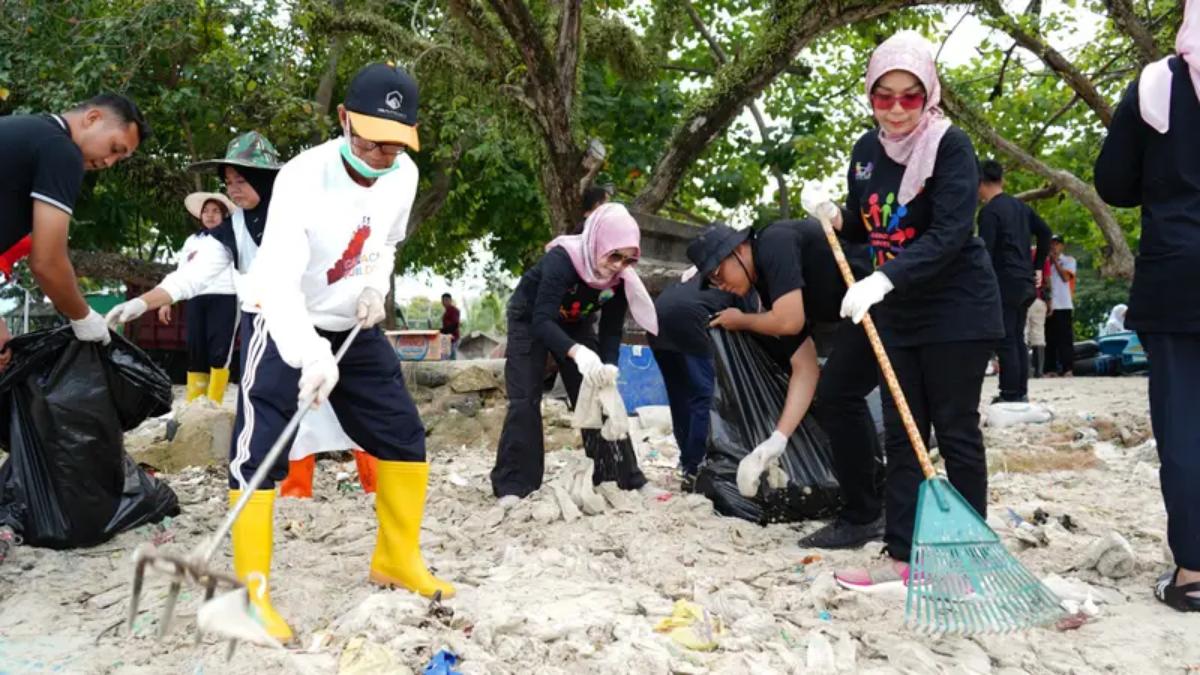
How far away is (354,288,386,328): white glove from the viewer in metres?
2.99

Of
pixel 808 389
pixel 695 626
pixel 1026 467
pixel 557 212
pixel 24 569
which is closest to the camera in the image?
pixel 695 626

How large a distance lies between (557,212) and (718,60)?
5.57 meters

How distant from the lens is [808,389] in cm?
405

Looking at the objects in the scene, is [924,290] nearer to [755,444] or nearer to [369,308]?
[755,444]

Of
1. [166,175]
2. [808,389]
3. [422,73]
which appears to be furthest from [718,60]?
[808,389]

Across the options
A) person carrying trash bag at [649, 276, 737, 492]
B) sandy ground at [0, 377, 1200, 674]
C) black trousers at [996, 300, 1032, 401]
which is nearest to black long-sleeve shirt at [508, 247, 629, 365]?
person carrying trash bag at [649, 276, 737, 492]

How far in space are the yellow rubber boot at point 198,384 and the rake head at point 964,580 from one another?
512cm

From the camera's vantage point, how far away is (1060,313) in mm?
10391

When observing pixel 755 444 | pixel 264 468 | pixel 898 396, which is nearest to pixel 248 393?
pixel 264 468

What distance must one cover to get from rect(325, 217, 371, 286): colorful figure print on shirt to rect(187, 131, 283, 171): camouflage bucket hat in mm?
1560

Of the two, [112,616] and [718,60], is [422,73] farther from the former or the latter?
[112,616]

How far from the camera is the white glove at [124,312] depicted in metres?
4.08

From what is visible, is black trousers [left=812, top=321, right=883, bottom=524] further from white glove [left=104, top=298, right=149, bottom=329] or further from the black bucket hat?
white glove [left=104, top=298, right=149, bottom=329]

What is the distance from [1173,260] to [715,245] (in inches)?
62.1
